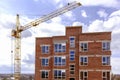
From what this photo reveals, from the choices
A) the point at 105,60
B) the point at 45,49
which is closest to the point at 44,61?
the point at 45,49

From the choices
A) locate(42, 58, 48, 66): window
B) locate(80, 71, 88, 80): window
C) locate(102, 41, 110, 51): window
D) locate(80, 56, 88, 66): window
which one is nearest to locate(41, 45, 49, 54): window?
locate(42, 58, 48, 66): window

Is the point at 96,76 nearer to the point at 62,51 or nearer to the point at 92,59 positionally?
the point at 92,59

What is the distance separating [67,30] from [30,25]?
72.9ft

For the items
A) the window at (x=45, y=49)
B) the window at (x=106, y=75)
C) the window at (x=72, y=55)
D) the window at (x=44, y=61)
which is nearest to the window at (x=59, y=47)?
the window at (x=72, y=55)

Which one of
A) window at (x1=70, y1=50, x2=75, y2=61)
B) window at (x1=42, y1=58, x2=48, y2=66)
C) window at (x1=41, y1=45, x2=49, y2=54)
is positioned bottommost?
window at (x1=42, y1=58, x2=48, y2=66)

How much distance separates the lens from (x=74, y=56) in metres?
73.0

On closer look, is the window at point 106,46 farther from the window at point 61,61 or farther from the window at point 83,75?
the window at point 61,61

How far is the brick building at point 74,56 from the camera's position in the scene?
70.4 m

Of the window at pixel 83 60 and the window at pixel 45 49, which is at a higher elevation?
the window at pixel 45 49

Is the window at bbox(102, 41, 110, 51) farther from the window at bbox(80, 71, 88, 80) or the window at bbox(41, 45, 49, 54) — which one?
the window at bbox(41, 45, 49, 54)

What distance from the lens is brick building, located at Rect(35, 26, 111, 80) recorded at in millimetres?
70375

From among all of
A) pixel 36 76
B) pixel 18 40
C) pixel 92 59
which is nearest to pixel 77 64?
pixel 92 59

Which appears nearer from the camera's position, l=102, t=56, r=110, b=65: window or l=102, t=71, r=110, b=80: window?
l=102, t=71, r=110, b=80: window

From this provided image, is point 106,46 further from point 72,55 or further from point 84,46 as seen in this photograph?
point 72,55
